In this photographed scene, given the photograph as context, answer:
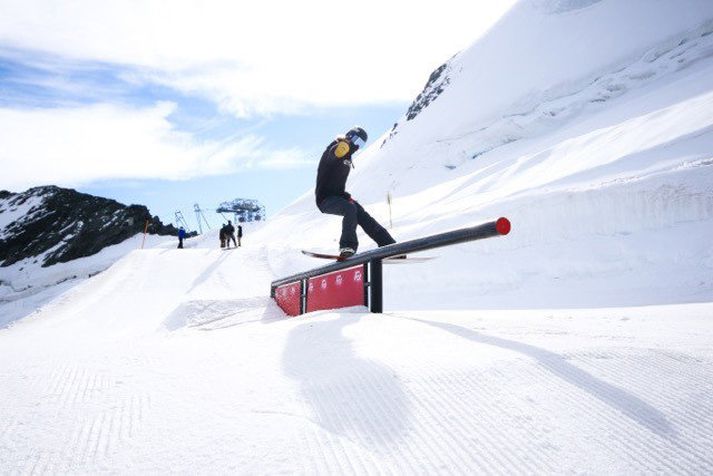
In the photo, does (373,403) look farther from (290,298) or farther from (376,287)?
(290,298)

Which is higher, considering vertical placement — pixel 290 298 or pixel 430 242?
pixel 430 242

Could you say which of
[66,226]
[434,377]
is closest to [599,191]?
[434,377]

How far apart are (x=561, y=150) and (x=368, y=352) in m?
18.8

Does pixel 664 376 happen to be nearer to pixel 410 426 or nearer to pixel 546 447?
pixel 546 447

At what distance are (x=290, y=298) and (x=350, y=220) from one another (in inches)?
112

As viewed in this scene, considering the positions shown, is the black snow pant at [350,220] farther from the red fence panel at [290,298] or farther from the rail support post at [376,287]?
the red fence panel at [290,298]

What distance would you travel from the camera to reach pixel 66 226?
151 ft

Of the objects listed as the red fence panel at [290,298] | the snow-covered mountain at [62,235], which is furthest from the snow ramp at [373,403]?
the snow-covered mountain at [62,235]

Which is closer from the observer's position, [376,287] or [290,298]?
[376,287]

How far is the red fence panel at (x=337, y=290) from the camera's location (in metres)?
4.68

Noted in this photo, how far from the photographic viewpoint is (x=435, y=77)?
71375mm

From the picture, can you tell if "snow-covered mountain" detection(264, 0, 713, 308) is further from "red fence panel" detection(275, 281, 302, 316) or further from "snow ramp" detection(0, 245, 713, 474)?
"snow ramp" detection(0, 245, 713, 474)

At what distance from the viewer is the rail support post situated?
169 inches

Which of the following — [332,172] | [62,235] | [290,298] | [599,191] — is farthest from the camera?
[62,235]
